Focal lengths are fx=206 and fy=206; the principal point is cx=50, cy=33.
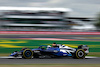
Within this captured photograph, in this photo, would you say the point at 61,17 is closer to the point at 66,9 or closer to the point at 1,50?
the point at 66,9

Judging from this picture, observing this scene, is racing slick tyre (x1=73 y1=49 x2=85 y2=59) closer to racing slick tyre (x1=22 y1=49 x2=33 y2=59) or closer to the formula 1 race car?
the formula 1 race car

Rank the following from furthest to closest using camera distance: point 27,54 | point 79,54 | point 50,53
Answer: point 79,54, point 50,53, point 27,54

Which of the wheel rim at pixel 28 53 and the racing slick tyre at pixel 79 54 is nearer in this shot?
the wheel rim at pixel 28 53

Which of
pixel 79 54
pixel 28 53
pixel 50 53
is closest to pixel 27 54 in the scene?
pixel 28 53

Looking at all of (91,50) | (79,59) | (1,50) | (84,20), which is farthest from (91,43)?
(84,20)

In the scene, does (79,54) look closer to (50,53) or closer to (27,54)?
(50,53)

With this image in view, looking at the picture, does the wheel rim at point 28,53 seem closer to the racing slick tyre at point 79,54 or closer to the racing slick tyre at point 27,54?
the racing slick tyre at point 27,54

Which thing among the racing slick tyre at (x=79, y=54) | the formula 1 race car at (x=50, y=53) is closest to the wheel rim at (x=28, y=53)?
the formula 1 race car at (x=50, y=53)

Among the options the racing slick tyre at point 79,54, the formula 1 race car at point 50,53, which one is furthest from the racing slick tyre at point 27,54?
the racing slick tyre at point 79,54

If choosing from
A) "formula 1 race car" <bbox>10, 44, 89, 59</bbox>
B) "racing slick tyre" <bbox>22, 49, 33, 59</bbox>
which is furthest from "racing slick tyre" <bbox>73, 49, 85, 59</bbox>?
"racing slick tyre" <bbox>22, 49, 33, 59</bbox>

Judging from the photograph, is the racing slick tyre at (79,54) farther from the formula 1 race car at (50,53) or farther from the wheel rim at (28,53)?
the wheel rim at (28,53)

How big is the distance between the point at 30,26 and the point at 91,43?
128 ft

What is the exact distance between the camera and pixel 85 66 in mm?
6648

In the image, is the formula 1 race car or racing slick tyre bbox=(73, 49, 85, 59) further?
racing slick tyre bbox=(73, 49, 85, 59)
